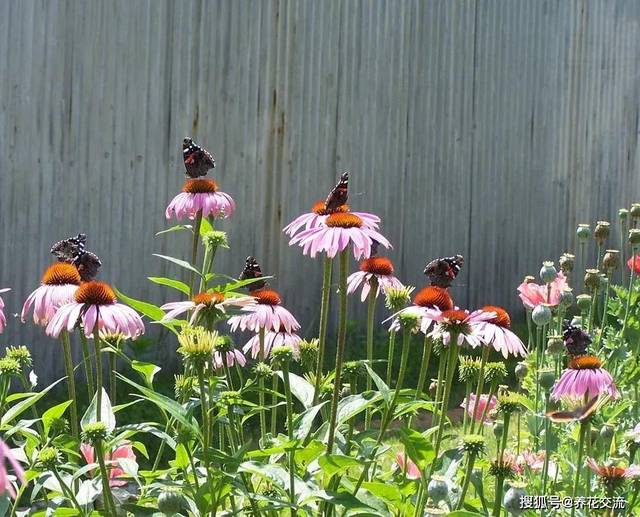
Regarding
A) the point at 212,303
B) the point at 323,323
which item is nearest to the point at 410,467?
the point at 323,323

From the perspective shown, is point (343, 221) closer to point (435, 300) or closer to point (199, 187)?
point (435, 300)

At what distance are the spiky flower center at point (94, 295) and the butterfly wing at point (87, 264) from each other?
0.14 m

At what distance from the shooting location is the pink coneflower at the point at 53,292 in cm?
208

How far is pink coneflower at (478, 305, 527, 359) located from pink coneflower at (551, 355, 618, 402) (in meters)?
0.14

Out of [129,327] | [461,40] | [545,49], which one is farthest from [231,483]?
[545,49]

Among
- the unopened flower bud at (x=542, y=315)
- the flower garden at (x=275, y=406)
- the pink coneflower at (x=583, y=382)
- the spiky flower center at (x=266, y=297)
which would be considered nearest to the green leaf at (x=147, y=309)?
the flower garden at (x=275, y=406)

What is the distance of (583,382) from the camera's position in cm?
241

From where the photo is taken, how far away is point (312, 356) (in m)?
2.42

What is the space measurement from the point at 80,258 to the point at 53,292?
0.10 m

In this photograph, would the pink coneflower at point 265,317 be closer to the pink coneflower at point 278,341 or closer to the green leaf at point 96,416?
the pink coneflower at point 278,341

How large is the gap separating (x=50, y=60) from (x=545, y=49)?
4.83 metres

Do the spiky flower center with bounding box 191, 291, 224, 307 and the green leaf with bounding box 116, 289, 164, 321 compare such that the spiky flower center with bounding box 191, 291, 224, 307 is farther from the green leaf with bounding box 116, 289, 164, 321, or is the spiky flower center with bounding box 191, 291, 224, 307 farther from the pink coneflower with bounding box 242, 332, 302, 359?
the pink coneflower with bounding box 242, 332, 302, 359

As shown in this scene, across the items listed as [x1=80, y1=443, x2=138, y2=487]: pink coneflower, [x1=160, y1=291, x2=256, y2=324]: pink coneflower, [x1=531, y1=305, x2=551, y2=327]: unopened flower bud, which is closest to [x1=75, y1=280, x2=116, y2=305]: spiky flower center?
[x1=160, y1=291, x2=256, y2=324]: pink coneflower

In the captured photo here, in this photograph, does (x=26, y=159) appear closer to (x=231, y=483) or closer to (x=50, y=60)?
(x=50, y=60)
